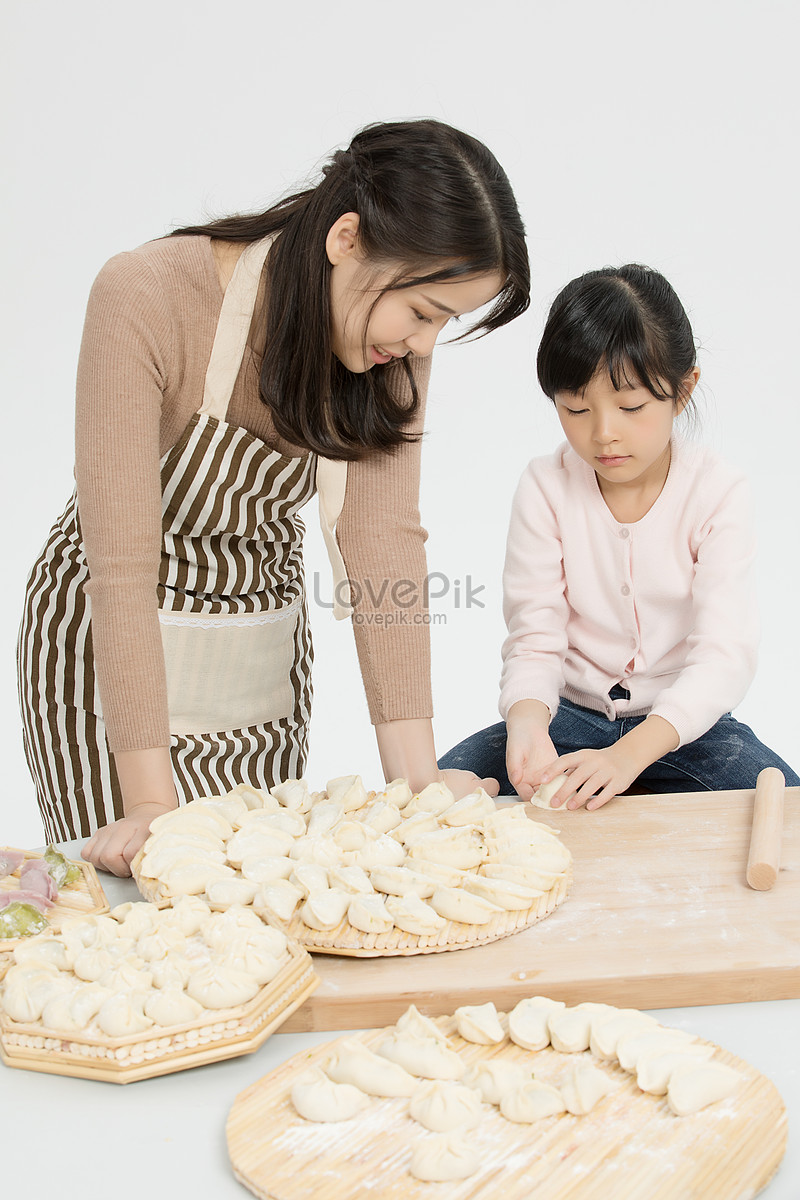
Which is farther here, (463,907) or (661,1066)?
(463,907)

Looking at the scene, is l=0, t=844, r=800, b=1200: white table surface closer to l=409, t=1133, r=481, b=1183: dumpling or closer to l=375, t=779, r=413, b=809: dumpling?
l=409, t=1133, r=481, b=1183: dumpling

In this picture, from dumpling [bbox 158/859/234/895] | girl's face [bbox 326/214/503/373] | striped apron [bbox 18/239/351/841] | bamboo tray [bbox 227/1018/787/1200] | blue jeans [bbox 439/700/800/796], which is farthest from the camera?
blue jeans [bbox 439/700/800/796]

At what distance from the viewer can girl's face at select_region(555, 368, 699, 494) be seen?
1.50m

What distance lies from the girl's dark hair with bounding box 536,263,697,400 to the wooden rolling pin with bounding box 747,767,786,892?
0.57 metres

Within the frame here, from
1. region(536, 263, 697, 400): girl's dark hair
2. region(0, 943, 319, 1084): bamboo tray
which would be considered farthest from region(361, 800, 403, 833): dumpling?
region(536, 263, 697, 400): girl's dark hair

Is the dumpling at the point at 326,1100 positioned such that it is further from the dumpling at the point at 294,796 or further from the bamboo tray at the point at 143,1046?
the dumpling at the point at 294,796

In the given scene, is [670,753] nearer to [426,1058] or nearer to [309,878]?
[309,878]

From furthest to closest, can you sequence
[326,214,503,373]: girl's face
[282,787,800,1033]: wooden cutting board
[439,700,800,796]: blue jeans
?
[439,700,800,796]: blue jeans, [326,214,503,373]: girl's face, [282,787,800,1033]: wooden cutting board

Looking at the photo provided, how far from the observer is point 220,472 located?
4.79 feet

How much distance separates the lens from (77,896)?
1.07 meters

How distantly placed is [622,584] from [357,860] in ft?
2.67

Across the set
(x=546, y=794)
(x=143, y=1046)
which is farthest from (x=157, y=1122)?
(x=546, y=794)

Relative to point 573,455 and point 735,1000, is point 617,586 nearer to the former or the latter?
point 573,455

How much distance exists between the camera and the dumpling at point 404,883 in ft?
3.30
